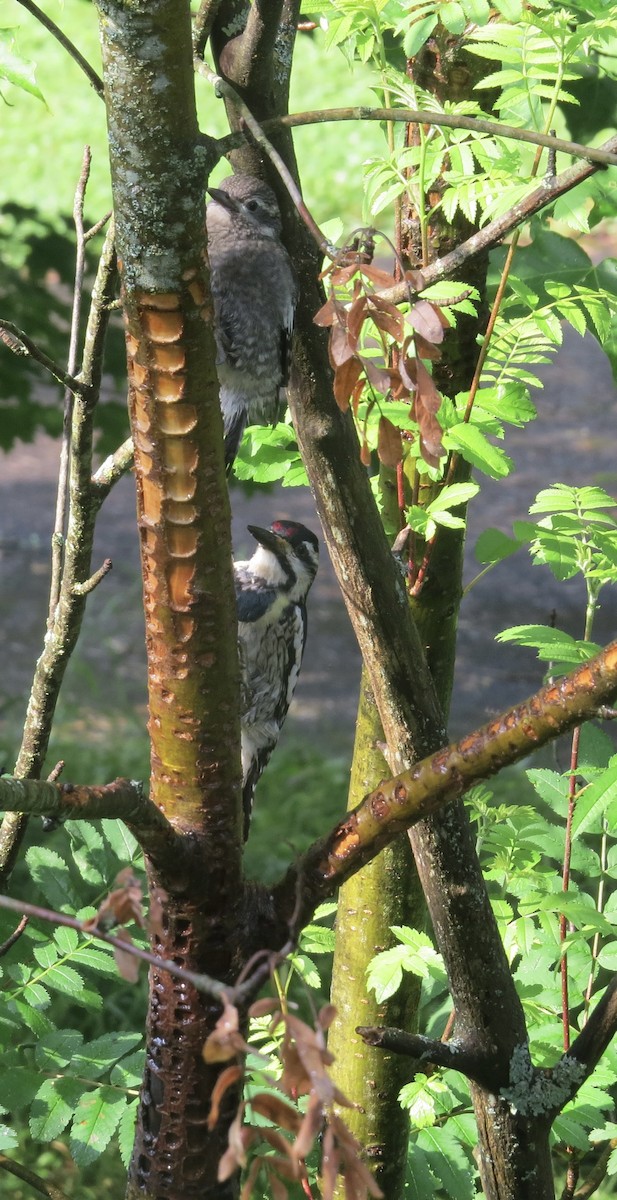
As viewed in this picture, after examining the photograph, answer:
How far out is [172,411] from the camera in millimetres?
1231

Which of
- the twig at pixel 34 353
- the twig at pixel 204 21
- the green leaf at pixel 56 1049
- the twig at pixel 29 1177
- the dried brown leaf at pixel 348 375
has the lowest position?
the twig at pixel 29 1177

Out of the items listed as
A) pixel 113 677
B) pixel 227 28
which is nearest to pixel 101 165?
pixel 113 677

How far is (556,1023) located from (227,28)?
5.11ft

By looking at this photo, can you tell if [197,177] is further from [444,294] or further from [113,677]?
[113,677]

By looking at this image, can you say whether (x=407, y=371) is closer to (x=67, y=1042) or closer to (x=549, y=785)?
(x=549, y=785)

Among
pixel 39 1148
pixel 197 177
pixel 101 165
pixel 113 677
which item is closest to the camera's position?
pixel 197 177

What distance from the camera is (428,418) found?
101cm

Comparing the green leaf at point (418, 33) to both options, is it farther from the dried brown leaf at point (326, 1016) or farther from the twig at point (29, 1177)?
the twig at point (29, 1177)

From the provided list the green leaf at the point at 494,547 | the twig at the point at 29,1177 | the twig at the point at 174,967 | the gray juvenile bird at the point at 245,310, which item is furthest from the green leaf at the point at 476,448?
the twig at the point at 29,1177

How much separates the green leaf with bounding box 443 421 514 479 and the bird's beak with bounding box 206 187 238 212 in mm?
765

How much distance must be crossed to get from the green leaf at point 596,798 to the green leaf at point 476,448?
1.37 ft

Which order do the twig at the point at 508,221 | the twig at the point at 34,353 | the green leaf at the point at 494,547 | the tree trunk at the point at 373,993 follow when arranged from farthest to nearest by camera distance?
the tree trunk at the point at 373,993, the green leaf at the point at 494,547, the twig at the point at 34,353, the twig at the point at 508,221

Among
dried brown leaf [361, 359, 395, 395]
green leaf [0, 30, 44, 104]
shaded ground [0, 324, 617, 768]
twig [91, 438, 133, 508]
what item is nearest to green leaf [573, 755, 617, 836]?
dried brown leaf [361, 359, 395, 395]

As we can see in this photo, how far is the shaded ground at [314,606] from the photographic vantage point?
6.00 m
